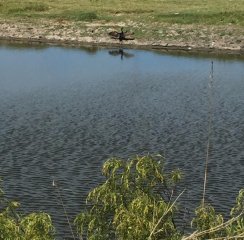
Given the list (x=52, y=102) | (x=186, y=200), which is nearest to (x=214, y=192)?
(x=186, y=200)

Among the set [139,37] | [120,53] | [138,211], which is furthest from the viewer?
[139,37]

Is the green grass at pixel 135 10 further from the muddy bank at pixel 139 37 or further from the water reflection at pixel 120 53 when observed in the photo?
the water reflection at pixel 120 53

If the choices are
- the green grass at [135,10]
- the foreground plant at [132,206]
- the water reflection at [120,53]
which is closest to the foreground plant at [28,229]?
the foreground plant at [132,206]

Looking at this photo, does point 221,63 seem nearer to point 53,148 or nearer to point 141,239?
point 53,148

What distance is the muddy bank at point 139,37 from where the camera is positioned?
8406cm

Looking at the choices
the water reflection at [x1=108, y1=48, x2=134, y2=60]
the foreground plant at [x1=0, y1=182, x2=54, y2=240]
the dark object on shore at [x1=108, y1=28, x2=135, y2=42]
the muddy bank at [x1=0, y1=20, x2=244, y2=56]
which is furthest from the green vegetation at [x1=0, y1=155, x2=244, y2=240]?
the dark object on shore at [x1=108, y1=28, x2=135, y2=42]

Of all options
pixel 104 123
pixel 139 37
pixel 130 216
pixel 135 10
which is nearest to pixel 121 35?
pixel 139 37

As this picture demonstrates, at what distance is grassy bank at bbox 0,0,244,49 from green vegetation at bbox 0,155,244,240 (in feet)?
236

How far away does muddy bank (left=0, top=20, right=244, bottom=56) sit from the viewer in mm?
84062

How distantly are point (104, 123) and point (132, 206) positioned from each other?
28453 millimetres

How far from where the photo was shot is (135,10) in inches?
3873

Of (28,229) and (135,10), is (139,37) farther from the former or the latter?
(28,229)

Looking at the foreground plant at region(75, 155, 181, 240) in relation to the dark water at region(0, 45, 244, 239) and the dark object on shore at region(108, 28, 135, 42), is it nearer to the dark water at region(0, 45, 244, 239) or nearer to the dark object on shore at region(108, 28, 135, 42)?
the dark water at region(0, 45, 244, 239)

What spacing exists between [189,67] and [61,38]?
26854 millimetres
